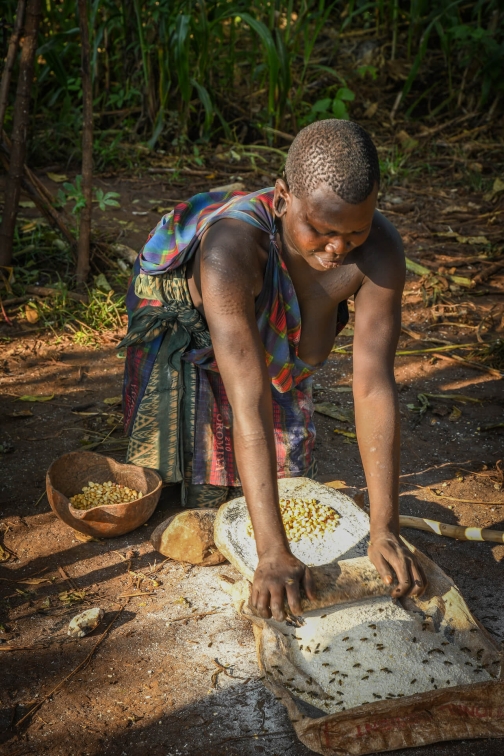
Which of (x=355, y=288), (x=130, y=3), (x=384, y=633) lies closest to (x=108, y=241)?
(x=130, y=3)

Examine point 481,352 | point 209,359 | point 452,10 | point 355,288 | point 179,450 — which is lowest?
point 481,352

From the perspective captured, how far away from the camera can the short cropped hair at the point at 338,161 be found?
71.9 inches

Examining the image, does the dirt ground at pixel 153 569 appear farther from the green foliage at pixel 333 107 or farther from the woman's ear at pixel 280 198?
the green foliage at pixel 333 107

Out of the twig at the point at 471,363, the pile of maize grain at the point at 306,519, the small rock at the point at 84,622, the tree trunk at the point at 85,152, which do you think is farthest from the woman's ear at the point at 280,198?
the tree trunk at the point at 85,152

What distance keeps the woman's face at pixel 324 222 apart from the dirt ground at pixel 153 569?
106cm

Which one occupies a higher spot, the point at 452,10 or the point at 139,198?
the point at 452,10

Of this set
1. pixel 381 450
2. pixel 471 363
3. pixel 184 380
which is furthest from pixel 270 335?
pixel 471 363

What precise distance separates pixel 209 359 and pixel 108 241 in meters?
2.19

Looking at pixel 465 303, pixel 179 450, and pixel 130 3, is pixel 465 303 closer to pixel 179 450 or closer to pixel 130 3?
pixel 179 450

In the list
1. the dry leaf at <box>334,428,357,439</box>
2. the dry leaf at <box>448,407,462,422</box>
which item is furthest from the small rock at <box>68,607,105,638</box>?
the dry leaf at <box>448,407,462,422</box>

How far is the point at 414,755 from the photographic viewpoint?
1800mm

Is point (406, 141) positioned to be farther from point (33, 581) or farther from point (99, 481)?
point (33, 581)

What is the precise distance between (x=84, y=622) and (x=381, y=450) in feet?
3.07

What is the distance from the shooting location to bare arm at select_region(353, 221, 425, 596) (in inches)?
80.0
